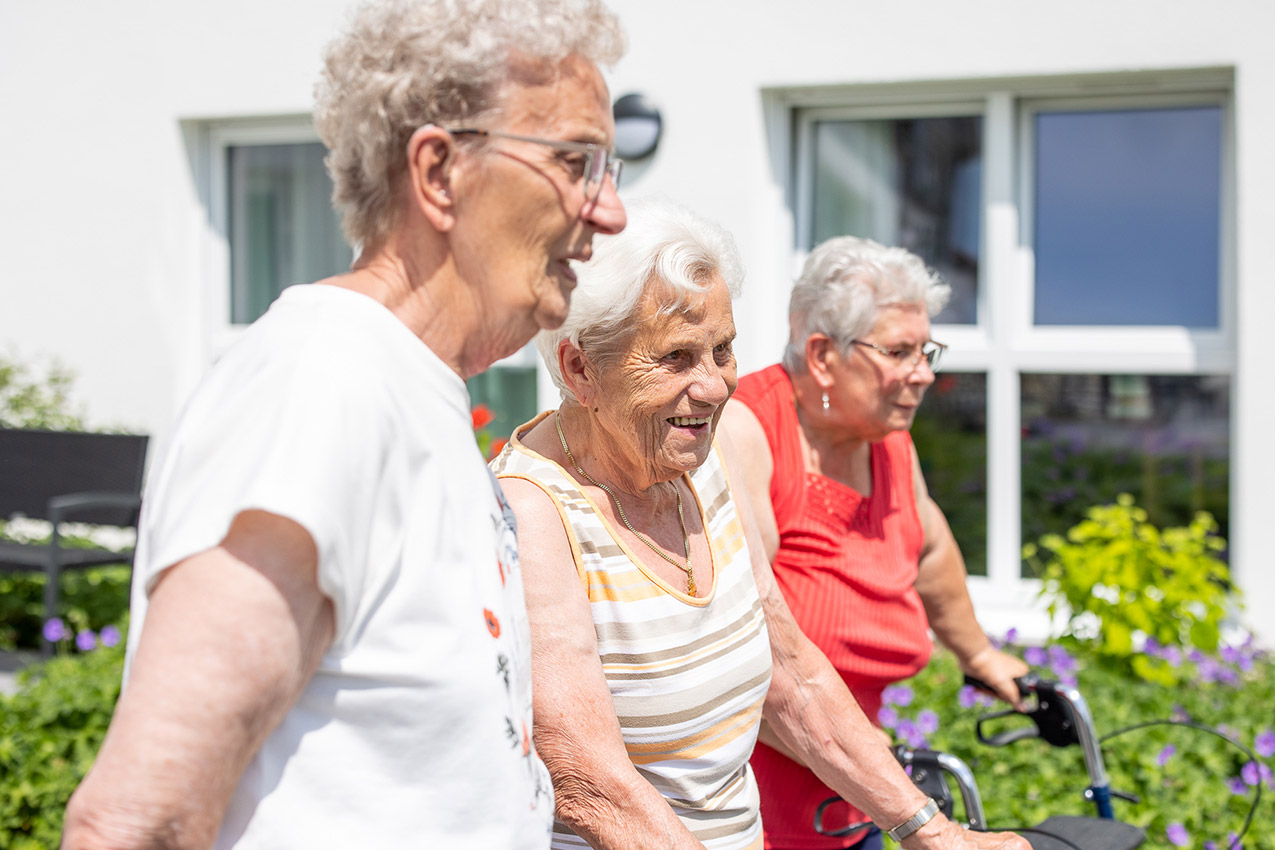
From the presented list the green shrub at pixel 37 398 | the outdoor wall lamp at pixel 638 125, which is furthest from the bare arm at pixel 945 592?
the green shrub at pixel 37 398

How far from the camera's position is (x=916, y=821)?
74.1 inches

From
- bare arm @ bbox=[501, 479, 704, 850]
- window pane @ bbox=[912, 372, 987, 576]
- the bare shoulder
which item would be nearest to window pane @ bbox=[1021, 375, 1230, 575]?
window pane @ bbox=[912, 372, 987, 576]

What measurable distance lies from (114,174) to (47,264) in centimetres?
57

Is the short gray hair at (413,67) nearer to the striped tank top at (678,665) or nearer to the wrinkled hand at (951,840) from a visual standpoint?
the striped tank top at (678,665)

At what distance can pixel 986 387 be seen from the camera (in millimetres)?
4914

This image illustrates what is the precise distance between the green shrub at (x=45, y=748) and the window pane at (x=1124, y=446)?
11.9 ft

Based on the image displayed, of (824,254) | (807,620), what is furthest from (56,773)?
(824,254)

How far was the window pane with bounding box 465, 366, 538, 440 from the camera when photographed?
5355mm

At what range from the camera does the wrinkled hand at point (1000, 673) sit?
8.55 ft

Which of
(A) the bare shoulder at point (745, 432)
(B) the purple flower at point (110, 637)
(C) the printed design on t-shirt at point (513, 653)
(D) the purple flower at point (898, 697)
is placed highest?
(A) the bare shoulder at point (745, 432)

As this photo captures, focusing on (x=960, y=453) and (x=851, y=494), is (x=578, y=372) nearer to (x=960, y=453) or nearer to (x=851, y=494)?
(x=851, y=494)

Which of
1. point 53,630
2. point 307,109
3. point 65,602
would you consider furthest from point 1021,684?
point 65,602

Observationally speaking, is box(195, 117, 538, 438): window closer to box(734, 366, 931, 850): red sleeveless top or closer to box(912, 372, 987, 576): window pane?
box(912, 372, 987, 576): window pane

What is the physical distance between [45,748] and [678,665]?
2.72m
